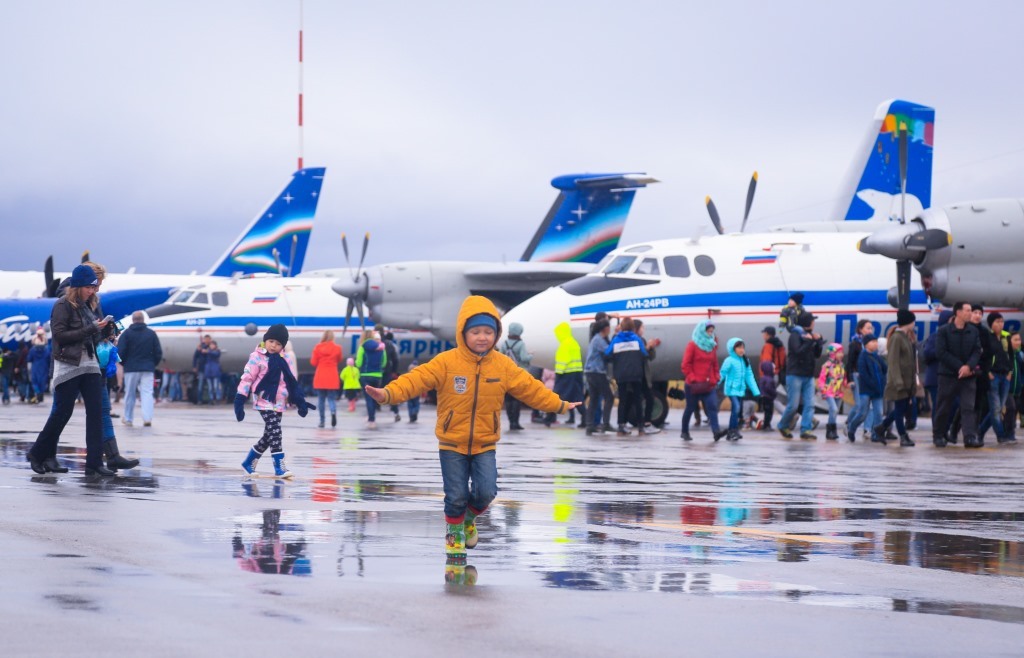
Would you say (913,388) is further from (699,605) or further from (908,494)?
(699,605)

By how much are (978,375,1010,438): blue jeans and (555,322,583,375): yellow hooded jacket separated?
6630 mm

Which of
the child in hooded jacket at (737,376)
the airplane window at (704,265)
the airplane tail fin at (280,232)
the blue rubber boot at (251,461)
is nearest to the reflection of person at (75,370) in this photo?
the blue rubber boot at (251,461)

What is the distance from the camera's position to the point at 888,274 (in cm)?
2411

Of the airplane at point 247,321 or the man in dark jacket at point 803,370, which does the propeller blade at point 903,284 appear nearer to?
the man in dark jacket at point 803,370

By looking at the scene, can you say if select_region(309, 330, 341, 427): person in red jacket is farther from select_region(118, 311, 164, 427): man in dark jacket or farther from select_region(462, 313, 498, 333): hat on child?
select_region(462, 313, 498, 333): hat on child

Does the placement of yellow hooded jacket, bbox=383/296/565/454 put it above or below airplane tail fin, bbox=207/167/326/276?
below

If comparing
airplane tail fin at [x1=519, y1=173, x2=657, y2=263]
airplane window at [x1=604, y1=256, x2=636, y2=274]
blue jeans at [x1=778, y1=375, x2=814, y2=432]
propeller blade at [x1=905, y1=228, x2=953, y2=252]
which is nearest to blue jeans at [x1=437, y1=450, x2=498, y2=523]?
blue jeans at [x1=778, y1=375, x2=814, y2=432]

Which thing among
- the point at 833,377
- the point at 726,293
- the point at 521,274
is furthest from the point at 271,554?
the point at 521,274

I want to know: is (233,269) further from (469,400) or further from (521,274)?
(469,400)

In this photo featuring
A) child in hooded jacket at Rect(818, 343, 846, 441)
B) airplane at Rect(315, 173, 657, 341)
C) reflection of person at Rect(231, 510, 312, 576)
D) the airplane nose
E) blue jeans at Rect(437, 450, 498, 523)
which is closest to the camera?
reflection of person at Rect(231, 510, 312, 576)

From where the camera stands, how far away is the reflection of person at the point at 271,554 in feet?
22.2

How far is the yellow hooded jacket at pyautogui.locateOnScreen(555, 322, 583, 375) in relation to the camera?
76.9 feet

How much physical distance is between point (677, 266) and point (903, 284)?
13.8 feet

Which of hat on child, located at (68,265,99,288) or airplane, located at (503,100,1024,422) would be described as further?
airplane, located at (503,100,1024,422)
